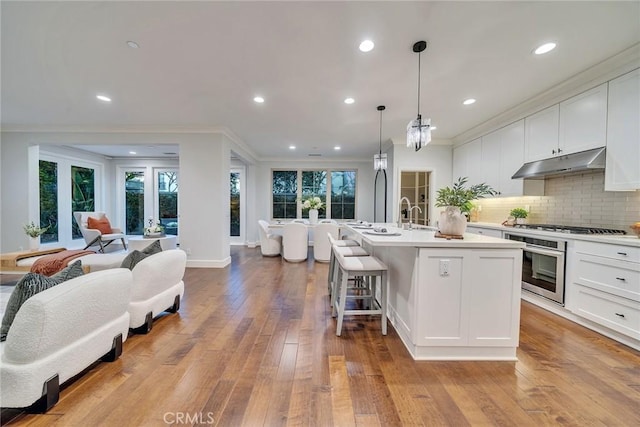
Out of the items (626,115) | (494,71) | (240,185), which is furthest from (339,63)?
(240,185)

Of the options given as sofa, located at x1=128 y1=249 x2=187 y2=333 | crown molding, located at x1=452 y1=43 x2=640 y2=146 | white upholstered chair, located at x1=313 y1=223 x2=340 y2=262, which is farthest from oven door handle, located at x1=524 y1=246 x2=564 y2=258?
sofa, located at x1=128 y1=249 x2=187 y2=333

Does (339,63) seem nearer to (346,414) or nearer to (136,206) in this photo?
(346,414)

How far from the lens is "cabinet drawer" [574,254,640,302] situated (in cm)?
210

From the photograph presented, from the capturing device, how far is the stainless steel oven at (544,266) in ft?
8.79

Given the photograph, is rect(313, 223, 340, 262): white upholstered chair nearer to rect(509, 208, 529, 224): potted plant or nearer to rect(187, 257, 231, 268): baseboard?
rect(187, 257, 231, 268): baseboard

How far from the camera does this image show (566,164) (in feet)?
9.34

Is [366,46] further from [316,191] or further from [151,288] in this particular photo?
[316,191]

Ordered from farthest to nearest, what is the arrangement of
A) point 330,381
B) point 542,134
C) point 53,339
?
point 542,134
point 330,381
point 53,339

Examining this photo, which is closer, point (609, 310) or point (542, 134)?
point (609, 310)

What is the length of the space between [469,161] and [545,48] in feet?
8.54

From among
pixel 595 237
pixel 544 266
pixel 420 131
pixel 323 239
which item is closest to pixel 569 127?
pixel 595 237

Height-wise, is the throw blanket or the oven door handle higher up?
the oven door handle

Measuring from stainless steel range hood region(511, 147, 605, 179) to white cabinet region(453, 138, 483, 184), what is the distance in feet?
3.17

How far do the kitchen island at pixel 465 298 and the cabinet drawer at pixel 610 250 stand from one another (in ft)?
3.86
